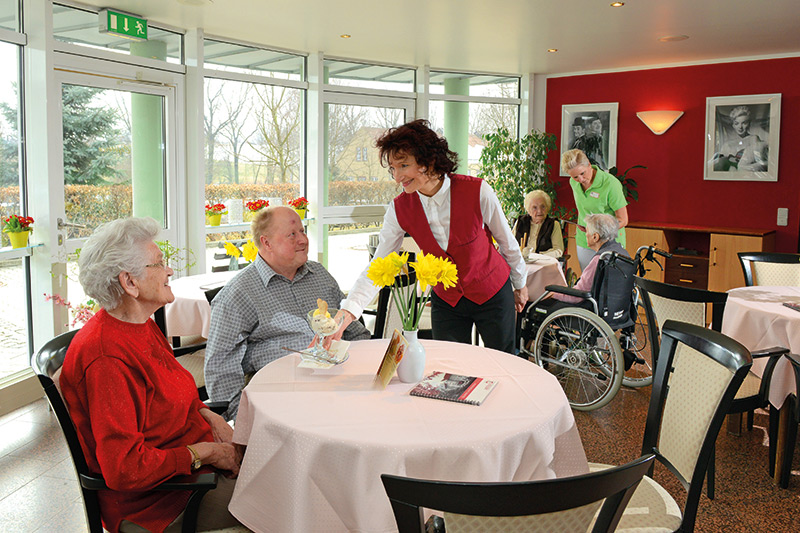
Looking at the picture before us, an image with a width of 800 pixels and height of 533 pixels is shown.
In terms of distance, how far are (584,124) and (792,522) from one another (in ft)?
19.4

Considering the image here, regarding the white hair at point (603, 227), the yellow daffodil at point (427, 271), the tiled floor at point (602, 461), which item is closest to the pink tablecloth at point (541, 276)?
the white hair at point (603, 227)

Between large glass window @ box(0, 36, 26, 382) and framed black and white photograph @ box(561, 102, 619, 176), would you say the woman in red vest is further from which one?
framed black and white photograph @ box(561, 102, 619, 176)

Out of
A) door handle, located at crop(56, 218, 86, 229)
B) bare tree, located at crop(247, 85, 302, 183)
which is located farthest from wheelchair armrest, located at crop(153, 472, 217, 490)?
bare tree, located at crop(247, 85, 302, 183)

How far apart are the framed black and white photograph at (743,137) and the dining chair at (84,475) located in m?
6.81

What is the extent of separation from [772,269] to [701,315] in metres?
1.41

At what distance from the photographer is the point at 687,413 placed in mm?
2049

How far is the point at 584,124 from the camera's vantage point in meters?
8.02

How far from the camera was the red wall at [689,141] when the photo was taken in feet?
22.4

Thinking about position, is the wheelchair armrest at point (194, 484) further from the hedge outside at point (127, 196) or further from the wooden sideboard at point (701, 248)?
the wooden sideboard at point (701, 248)

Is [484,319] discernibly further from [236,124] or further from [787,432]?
[236,124]

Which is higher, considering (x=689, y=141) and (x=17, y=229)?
(x=689, y=141)

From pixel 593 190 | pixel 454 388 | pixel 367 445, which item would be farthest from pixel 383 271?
pixel 593 190

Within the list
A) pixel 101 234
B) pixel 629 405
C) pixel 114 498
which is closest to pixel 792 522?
pixel 629 405

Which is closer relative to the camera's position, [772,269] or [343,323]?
[343,323]
